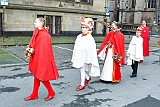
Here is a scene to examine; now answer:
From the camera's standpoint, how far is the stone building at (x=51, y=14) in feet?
59.6

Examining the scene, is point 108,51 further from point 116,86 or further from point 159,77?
point 159,77

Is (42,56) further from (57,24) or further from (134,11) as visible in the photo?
(134,11)

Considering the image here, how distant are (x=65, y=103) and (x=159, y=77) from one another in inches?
167

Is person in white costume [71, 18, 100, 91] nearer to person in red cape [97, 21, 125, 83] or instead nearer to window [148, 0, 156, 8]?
person in red cape [97, 21, 125, 83]

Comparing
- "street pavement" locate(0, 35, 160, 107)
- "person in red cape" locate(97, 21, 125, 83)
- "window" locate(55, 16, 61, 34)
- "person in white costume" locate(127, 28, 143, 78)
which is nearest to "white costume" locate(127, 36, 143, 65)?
"person in white costume" locate(127, 28, 143, 78)

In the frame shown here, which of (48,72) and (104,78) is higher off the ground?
(48,72)

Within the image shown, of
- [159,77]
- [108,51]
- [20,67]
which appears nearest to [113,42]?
[108,51]

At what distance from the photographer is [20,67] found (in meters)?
8.29

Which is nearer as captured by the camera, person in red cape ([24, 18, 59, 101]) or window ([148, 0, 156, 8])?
person in red cape ([24, 18, 59, 101])

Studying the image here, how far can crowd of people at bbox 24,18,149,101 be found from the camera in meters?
4.60

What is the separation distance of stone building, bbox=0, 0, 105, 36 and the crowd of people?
41.7 feet

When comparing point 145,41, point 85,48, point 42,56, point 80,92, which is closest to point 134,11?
point 145,41

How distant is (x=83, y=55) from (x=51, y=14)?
16.1 metres

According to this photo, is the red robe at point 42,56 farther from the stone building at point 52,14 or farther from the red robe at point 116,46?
the stone building at point 52,14
